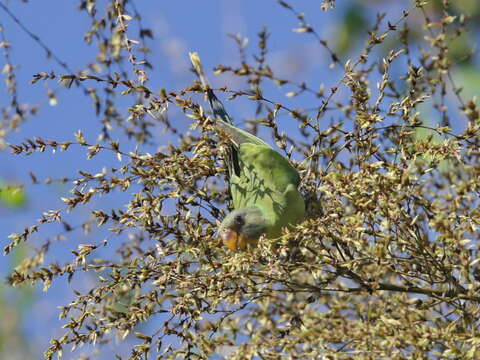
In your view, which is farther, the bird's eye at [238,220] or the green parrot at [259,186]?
the green parrot at [259,186]

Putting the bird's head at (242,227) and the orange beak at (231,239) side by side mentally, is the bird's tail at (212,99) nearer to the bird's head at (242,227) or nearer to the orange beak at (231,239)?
the bird's head at (242,227)

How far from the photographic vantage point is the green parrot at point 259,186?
3.41 meters

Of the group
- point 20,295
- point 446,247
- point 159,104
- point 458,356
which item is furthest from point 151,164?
point 20,295

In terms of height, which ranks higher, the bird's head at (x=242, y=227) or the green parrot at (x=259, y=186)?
the green parrot at (x=259, y=186)

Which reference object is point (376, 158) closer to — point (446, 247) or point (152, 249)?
point (446, 247)

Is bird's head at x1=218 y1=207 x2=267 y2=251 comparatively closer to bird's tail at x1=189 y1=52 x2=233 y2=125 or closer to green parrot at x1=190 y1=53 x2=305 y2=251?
green parrot at x1=190 y1=53 x2=305 y2=251

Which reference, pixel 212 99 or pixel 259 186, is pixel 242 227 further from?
pixel 212 99

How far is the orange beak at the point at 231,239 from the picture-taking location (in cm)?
311

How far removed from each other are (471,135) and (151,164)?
48.8 inches

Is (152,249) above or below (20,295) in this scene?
below

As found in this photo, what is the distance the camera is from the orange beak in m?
3.11

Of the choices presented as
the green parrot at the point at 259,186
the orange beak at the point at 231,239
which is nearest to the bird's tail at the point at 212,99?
the green parrot at the point at 259,186

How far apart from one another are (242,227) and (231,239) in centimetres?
13

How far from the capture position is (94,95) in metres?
3.67
